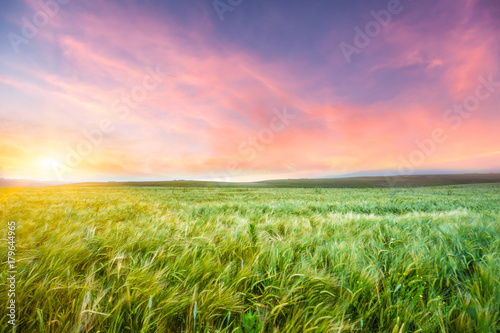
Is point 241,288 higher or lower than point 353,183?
higher

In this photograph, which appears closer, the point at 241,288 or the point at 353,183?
the point at 241,288

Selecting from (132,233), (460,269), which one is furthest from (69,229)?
(460,269)

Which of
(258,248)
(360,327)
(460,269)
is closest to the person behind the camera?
Result: (360,327)

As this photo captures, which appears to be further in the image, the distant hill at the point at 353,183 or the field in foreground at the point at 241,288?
the distant hill at the point at 353,183

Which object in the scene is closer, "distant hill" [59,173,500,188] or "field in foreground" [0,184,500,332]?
"field in foreground" [0,184,500,332]

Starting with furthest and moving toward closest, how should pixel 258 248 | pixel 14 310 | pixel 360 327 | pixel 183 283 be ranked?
1. pixel 258 248
2. pixel 183 283
3. pixel 360 327
4. pixel 14 310

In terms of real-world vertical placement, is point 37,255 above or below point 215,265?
above

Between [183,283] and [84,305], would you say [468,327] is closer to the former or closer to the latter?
[183,283]

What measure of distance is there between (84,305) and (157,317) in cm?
45

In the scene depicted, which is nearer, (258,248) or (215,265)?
(215,265)

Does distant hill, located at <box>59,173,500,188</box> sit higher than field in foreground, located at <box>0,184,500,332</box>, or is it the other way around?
field in foreground, located at <box>0,184,500,332</box>

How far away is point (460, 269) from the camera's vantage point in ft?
7.20

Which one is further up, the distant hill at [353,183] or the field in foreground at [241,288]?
the field in foreground at [241,288]

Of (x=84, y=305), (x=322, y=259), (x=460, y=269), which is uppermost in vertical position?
(x=84, y=305)
